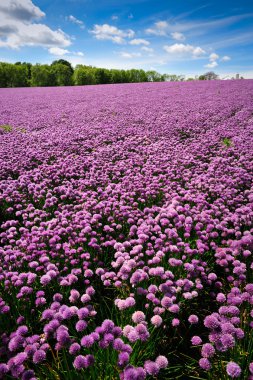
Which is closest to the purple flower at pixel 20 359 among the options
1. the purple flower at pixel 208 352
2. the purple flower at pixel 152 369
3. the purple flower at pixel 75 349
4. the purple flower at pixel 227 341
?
the purple flower at pixel 75 349

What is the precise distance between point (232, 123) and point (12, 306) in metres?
11.2

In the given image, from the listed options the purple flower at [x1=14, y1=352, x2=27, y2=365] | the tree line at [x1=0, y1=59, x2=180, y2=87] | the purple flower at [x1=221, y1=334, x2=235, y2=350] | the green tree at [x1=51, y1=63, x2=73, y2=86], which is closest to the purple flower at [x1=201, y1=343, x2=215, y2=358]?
the purple flower at [x1=221, y1=334, x2=235, y2=350]

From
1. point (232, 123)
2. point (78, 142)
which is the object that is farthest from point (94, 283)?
point (232, 123)

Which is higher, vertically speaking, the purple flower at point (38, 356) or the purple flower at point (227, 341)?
the purple flower at point (227, 341)

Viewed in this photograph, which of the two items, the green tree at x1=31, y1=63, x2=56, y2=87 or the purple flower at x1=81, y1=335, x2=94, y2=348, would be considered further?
the green tree at x1=31, y1=63, x2=56, y2=87

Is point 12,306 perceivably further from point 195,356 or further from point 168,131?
point 168,131

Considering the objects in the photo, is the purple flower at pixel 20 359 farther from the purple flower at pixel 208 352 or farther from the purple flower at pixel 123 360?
the purple flower at pixel 208 352

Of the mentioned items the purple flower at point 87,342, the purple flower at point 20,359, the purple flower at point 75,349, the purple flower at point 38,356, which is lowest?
the purple flower at point 38,356

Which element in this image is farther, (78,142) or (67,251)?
(78,142)

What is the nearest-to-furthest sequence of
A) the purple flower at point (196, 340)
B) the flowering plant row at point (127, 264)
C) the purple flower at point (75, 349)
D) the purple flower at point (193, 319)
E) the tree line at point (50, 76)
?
the purple flower at point (75, 349) → the flowering plant row at point (127, 264) → the purple flower at point (196, 340) → the purple flower at point (193, 319) → the tree line at point (50, 76)

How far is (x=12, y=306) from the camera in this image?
293cm

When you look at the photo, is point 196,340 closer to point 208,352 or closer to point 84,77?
point 208,352

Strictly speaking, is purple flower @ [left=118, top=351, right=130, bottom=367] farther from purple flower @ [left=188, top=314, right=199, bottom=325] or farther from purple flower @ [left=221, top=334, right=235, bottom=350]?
purple flower @ [left=188, top=314, right=199, bottom=325]

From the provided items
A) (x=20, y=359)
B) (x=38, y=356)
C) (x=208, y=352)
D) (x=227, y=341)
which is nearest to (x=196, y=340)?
(x=208, y=352)
